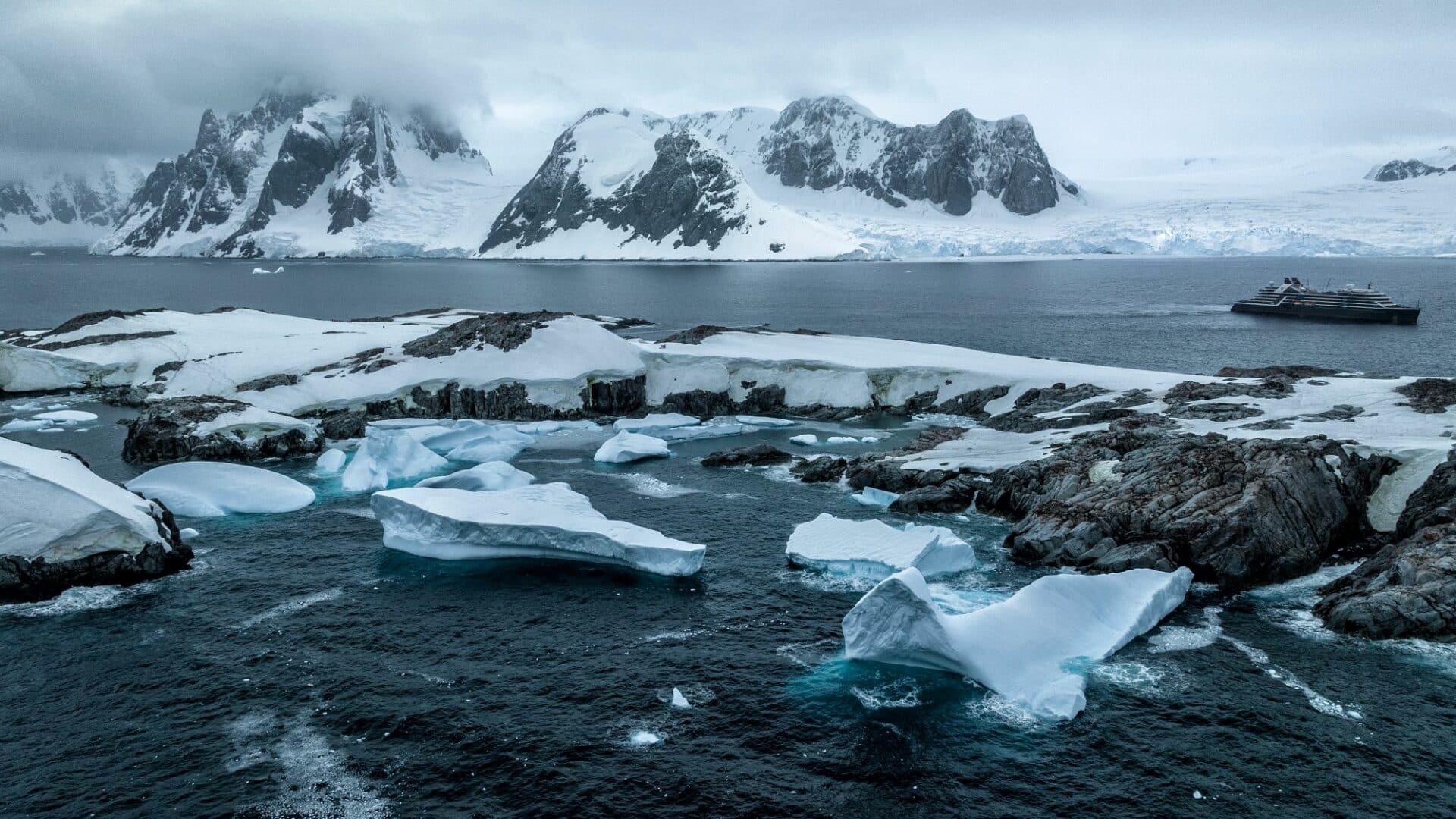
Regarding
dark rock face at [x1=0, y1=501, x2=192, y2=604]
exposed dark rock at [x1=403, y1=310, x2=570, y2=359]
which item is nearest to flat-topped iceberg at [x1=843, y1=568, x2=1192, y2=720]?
dark rock face at [x1=0, y1=501, x2=192, y2=604]

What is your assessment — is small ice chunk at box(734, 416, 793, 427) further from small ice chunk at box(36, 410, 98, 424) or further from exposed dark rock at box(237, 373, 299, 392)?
small ice chunk at box(36, 410, 98, 424)

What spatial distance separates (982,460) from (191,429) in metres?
42.6

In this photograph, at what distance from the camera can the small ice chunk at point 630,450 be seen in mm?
50375

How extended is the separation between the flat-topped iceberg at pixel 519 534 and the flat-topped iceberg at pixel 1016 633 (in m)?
8.68

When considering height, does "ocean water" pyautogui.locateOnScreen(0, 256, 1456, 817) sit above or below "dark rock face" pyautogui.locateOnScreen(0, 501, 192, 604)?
below

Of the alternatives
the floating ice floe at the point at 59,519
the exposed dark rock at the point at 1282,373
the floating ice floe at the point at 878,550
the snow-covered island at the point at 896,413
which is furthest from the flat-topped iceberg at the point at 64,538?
the exposed dark rock at the point at 1282,373

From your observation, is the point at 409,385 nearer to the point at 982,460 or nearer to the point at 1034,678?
the point at 982,460

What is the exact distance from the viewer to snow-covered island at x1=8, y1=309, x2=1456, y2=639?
32.5 metres

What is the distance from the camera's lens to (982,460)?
43.6 m

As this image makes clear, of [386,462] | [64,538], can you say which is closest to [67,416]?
[386,462]

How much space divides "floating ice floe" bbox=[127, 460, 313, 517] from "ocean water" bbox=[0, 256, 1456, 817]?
276 inches

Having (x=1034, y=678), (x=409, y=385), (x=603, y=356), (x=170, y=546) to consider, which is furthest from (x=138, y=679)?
(x=603, y=356)

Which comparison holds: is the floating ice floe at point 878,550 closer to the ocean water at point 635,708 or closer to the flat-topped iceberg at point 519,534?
the ocean water at point 635,708

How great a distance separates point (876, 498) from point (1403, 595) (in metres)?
19.4
